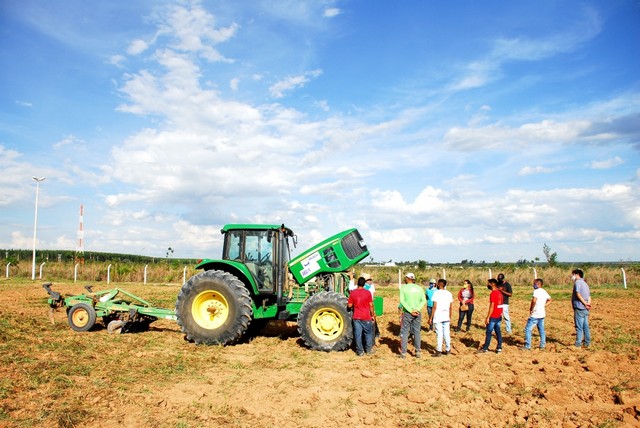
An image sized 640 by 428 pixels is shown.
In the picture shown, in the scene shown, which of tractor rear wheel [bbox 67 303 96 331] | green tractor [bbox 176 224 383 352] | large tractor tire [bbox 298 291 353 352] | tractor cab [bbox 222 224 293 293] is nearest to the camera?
large tractor tire [bbox 298 291 353 352]

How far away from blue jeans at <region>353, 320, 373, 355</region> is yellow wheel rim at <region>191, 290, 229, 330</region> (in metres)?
2.70

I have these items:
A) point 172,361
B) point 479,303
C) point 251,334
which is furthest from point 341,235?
point 479,303

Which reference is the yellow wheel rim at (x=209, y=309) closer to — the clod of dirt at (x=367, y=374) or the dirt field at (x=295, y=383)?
the dirt field at (x=295, y=383)

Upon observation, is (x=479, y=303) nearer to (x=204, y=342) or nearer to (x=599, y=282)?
(x=204, y=342)

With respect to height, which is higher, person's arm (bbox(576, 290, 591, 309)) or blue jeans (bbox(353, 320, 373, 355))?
person's arm (bbox(576, 290, 591, 309))

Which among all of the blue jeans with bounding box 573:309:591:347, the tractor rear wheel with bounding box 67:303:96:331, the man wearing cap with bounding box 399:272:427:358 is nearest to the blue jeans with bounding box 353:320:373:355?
the man wearing cap with bounding box 399:272:427:358

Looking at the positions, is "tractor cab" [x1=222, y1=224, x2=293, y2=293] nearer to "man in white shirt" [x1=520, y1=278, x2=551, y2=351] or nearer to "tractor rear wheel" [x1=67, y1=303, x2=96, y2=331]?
"tractor rear wheel" [x1=67, y1=303, x2=96, y2=331]

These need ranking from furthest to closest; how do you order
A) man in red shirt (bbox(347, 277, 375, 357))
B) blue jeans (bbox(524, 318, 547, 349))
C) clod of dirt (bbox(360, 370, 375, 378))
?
1. blue jeans (bbox(524, 318, 547, 349))
2. man in red shirt (bbox(347, 277, 375, 357))
3. clod of dirt (bbox(360, 370, 375, 378))

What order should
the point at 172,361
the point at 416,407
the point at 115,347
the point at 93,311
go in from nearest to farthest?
1. the point at 416,407
2. the point at 172,361
3. the point at 115,347
4. the point at 93,311

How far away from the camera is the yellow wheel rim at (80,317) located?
10.3m

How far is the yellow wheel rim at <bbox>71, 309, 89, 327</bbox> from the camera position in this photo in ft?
33.8

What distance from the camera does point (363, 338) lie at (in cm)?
908

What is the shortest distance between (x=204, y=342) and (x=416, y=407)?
5037mm

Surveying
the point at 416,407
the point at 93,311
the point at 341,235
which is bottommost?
the point at 416,407
